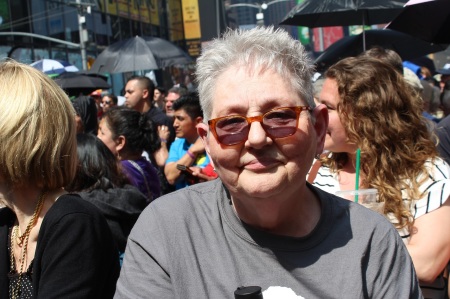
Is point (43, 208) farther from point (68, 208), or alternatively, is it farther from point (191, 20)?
point (191, 20)

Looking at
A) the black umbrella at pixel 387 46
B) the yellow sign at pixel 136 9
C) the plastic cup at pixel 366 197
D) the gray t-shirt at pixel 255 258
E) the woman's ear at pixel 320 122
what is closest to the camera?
the gray t-shirt at pixel 255 258

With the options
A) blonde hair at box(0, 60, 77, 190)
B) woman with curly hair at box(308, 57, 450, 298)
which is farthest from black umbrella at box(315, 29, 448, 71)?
blonde hair at box(0, 60, 77, 190)

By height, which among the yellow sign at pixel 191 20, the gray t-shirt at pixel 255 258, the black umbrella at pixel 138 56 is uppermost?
the gray t-shirt at pixel 255 258

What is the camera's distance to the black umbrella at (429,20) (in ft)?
18.9

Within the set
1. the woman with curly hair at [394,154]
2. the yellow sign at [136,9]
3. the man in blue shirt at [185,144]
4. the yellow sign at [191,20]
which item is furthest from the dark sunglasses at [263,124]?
the yellow sign at [191,20]

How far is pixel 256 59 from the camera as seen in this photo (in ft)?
6.23

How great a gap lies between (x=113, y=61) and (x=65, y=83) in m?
1.18

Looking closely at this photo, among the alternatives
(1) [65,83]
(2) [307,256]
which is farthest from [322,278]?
(1) [65,83]

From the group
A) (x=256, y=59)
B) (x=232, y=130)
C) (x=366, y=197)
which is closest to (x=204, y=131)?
(x=232, y=130)

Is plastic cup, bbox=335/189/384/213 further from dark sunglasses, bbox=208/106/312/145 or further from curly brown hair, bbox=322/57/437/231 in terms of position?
dark sunglasses, bbox=208/106/312/145

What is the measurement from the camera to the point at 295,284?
183 centimetres

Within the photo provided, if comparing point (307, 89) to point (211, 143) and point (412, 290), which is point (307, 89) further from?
point (412, 290)

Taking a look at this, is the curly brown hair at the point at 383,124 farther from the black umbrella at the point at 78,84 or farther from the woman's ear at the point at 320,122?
the black umbrella at the point at 78,84

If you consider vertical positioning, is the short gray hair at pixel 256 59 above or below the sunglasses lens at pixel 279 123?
above
